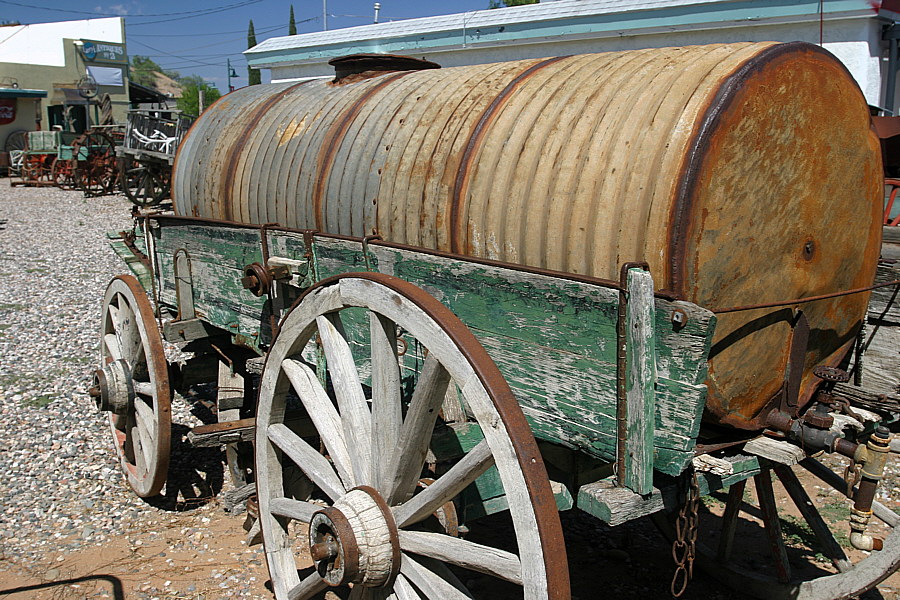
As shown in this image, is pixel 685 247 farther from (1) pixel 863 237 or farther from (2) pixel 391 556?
(2) pixel 391 556

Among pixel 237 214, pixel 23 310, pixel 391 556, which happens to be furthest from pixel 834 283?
pixel 23 310

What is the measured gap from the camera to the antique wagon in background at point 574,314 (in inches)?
85.9

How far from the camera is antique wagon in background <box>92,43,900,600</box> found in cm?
218

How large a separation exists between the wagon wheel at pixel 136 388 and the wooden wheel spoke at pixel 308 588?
1.69m

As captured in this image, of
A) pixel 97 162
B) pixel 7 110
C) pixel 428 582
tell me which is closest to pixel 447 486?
pixel 428 582

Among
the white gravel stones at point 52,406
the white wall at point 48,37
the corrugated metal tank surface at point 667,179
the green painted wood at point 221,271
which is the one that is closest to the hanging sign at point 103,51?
the white wall at point 48,37

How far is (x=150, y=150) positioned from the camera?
60.0 feet

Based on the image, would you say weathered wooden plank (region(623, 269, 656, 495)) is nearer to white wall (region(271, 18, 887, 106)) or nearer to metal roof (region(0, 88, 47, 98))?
white wall (region(271, 18, 887, 106))

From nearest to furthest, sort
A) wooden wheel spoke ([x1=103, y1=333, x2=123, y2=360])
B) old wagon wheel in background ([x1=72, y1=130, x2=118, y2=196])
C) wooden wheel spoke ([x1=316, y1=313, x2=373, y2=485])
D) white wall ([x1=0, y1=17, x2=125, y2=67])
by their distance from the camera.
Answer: wooden wheel spoke ([x1=316, y1=313, x2=373, y2=485]) < wooden wheel spoke ([x1=103, y1=333, x2=123, y2=360]) < old wagon wheel in background ([x1=72, y1=130, x2=118, y2=196]) < white wall ([x1=0, y1=17, x2=125, y2=67])

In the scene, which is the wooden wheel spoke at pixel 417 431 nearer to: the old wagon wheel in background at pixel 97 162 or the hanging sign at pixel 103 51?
the old wagon wheel in background at pixel 97 162

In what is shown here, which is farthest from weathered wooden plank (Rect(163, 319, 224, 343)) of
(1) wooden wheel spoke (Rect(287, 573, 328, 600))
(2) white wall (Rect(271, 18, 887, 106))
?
(2) white wall (Rect(271, 18, 887, 106))

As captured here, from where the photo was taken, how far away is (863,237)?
9.72 feet

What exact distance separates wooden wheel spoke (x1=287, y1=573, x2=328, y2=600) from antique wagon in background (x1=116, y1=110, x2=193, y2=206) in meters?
16.4

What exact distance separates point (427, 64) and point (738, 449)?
9.96ft
